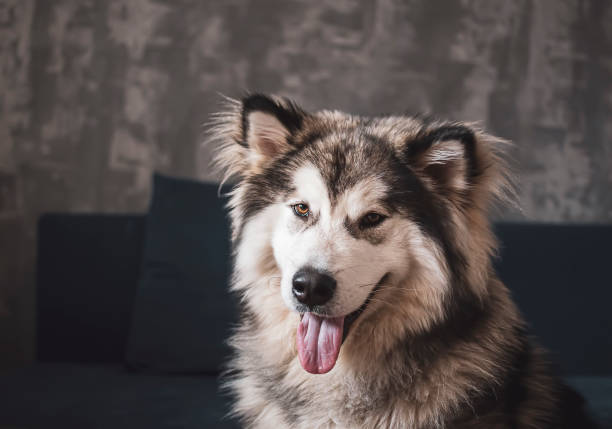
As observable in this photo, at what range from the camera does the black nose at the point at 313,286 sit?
141 cm

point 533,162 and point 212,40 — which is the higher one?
point 212,40

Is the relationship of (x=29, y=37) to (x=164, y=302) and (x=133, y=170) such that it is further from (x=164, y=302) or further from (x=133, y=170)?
(x=164, y=302)

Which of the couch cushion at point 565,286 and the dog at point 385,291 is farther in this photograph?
the couch cushion at point 565,286

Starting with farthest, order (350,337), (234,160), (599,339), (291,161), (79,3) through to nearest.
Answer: (79,3) → (599,339) → (234,160) → (291,161) → (350,337)

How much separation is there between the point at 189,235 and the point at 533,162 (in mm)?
1955

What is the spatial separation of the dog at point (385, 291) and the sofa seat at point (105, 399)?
0.38 meters

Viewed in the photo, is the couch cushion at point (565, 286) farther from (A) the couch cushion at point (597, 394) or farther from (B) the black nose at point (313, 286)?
(B) the black nose at point (313, 286)

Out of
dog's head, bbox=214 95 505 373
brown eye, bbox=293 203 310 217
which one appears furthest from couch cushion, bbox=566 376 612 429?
brown eye, bbox=293 203 310 217

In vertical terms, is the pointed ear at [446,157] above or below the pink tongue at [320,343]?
above

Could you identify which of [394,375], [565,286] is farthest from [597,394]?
[394,375]

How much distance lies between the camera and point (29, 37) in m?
3.23

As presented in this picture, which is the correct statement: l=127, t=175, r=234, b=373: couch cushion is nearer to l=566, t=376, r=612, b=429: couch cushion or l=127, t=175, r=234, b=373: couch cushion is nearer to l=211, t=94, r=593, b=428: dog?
l=211, t=94, r=593, b=428: dog

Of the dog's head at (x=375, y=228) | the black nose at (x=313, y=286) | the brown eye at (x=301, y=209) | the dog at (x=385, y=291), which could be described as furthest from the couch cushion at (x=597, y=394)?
the brown eye at (x=301, y=209)

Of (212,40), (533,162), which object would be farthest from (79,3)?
(533,162)
